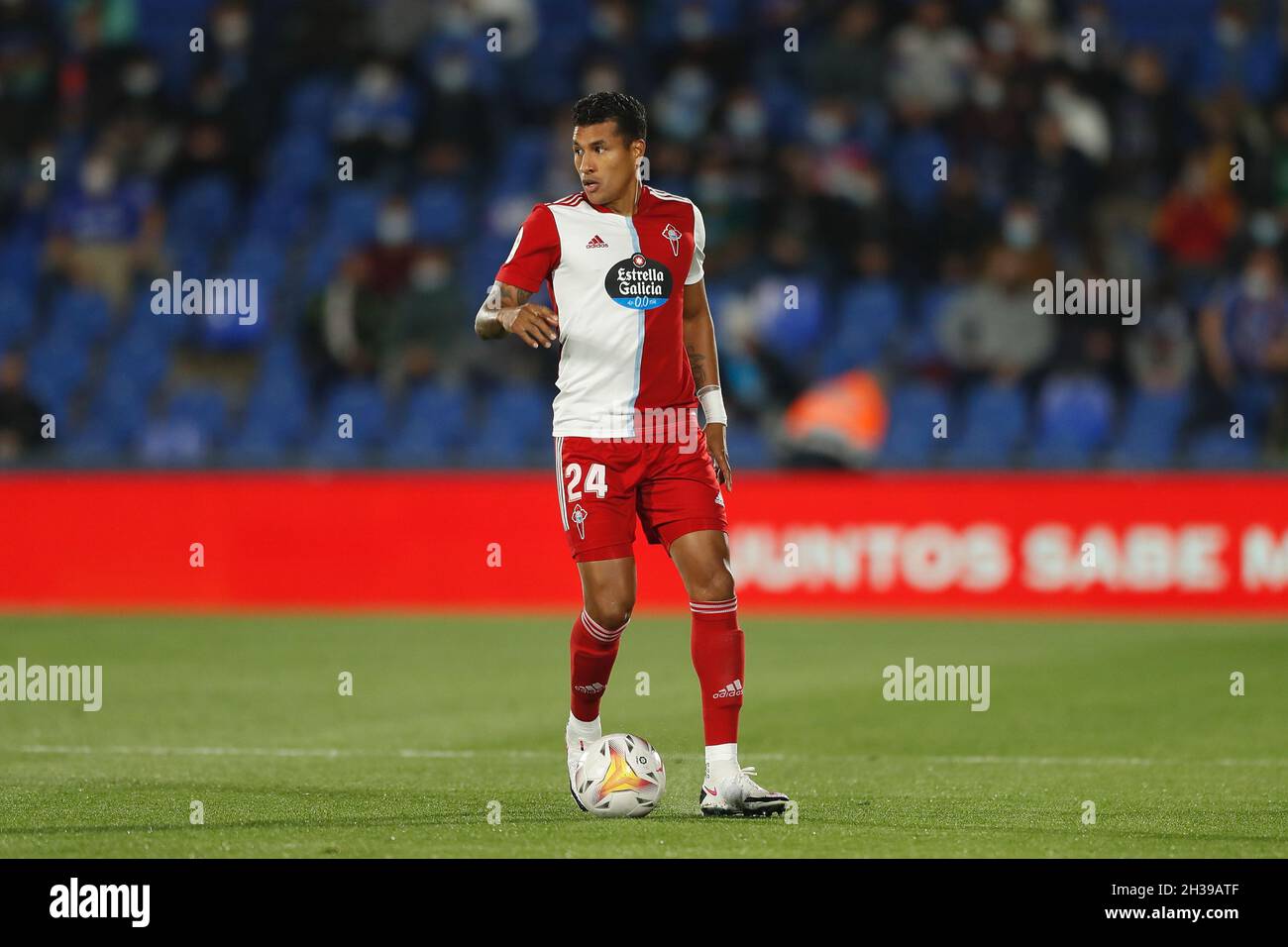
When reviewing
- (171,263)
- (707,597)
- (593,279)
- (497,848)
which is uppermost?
(171,263)

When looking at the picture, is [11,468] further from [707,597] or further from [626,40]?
[707,597]

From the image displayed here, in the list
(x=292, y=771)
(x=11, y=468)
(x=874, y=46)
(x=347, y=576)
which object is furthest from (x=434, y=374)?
(x=292, y=771)

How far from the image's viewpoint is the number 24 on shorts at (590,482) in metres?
7.11

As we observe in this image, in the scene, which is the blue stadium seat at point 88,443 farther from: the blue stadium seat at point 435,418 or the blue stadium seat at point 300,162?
the blue stadium seat at point 300,162

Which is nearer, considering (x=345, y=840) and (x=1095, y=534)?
(x=345, y=840)

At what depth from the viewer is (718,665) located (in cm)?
705

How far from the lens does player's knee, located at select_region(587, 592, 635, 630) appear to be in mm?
7145

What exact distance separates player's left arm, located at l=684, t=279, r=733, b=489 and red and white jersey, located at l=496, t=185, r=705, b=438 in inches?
7.4

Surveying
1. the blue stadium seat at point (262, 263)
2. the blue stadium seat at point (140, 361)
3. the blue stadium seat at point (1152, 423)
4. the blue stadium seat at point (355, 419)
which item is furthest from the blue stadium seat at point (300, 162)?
the blue stadium seat at point (1152, 423)

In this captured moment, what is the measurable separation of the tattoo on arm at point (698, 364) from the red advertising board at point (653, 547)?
7.77 m

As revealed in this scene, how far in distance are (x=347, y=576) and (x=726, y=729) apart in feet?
30.4

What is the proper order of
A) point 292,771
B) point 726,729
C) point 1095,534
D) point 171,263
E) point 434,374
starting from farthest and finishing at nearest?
point 171,263
point 434,374
point 1095,534
point 292,771
point 726,729

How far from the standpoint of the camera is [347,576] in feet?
52.1

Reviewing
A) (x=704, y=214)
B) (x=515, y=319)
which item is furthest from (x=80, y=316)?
(x=515, y=319)
